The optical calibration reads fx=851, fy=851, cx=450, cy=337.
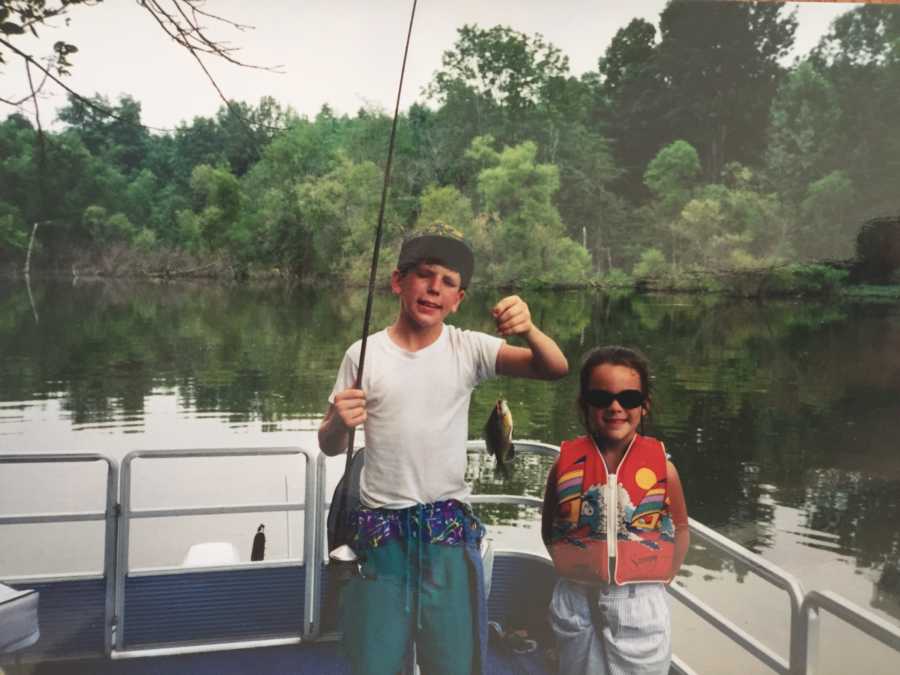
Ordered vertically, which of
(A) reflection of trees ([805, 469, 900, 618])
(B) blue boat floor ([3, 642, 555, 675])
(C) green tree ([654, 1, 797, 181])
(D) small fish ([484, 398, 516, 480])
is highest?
(C) green tree ([654, 1, 797, 181])

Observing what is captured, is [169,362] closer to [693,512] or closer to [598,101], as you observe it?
[598,101]

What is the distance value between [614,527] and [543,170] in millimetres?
1170

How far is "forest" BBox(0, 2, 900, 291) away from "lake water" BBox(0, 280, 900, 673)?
128 millimetres

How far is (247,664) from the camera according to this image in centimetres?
201

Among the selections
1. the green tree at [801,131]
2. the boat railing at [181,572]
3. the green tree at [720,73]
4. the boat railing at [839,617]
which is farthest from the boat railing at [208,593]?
the green tree at [801,131]

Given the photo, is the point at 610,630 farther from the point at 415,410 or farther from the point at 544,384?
the point at 544,384

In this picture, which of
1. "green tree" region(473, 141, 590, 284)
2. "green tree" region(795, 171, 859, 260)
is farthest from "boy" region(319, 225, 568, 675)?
"green tree" region(795, 171, 859, 260)

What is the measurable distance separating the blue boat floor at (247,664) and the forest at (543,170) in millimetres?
A: 872

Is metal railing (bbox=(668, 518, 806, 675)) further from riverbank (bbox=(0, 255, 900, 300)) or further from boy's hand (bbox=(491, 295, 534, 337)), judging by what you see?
riverbank (bbox=(0, 255, 900, 300))

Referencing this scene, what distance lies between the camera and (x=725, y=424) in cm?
582

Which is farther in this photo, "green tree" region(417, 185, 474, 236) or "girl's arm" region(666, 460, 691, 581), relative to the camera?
"green tree" region(417, 185, 474, 236)

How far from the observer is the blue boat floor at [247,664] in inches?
74.8

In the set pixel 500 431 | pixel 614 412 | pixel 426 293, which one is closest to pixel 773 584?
pixel 614 412

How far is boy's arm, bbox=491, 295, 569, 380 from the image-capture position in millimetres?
1238
